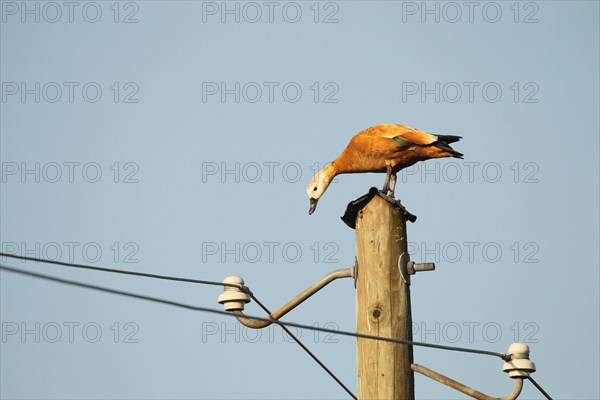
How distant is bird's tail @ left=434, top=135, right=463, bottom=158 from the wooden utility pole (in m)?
3.23

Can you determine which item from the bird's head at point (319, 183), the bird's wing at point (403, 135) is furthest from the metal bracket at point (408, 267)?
the bird's head at point (319, 183)

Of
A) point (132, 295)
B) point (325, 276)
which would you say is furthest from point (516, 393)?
point (132, 295)

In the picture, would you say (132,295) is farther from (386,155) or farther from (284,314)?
(386,155)

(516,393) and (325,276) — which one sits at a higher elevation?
(325,276)

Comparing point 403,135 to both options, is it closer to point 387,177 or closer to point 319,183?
point 387,177

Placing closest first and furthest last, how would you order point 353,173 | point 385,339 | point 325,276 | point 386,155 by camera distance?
1. point 385,339
2. point 325,276
3. point 386,155
4. point 353,173

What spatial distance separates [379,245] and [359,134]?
11.1 feet

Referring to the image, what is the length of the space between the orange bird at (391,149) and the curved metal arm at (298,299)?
2.49m

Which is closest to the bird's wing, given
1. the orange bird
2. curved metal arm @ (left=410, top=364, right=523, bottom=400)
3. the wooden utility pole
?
the orange bird

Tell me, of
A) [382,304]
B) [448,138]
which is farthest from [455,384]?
[448,138]

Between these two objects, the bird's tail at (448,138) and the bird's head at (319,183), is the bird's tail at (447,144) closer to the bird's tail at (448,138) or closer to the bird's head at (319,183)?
the bird's tail at (448,138)

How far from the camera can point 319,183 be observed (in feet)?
33.3

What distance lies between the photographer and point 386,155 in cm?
918

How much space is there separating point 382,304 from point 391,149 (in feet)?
10.9
